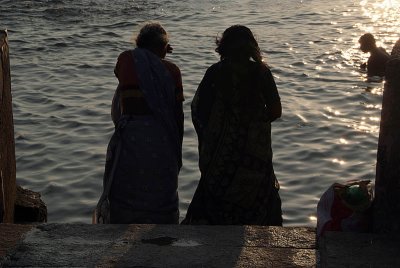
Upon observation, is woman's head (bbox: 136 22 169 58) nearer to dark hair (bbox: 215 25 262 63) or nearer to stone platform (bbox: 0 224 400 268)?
dark hair (bbox: 215 25 262 63)

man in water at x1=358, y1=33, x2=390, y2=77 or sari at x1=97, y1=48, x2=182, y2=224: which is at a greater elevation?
sari at x1=97, y1=48, x2=182, y2=224

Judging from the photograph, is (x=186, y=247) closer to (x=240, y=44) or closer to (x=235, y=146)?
(x=235, y=146)

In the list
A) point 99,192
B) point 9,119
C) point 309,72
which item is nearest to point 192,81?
point 309,72

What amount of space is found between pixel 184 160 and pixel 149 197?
340cm

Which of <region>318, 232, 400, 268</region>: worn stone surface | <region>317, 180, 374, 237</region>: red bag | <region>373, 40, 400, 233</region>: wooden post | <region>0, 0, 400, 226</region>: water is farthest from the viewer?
<region>0, 0, 400, 226</region>: water

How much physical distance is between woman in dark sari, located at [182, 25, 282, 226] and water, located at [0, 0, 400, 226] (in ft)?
6.39

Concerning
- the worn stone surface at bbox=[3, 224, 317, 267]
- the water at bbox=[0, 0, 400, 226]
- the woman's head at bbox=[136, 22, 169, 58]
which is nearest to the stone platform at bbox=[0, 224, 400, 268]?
the worn stone surface at bbox=[3, 224, 317, 267]

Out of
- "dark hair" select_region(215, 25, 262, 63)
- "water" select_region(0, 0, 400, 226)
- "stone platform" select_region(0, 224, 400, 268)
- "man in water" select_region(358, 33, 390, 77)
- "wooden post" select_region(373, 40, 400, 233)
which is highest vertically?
"dark hair" select_region(215, 25, 262, 63)

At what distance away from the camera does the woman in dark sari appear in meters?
5.81

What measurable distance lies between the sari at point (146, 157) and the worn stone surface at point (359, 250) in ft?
4.60

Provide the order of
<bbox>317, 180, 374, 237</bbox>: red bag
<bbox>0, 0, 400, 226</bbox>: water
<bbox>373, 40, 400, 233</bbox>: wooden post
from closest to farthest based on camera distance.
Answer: <bbox>373, 40, 400, 233</bbox>: wooden post → <bbox>317, 180, 374, 237</bbox>: red bag → <bbox>0, 0, 400, 226</bbox>: water

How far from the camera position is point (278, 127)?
10.7 metres

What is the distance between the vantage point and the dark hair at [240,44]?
574 centimetres

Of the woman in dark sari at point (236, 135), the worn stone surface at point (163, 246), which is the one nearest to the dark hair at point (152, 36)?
the woman in dark sari at point (236, 135)
